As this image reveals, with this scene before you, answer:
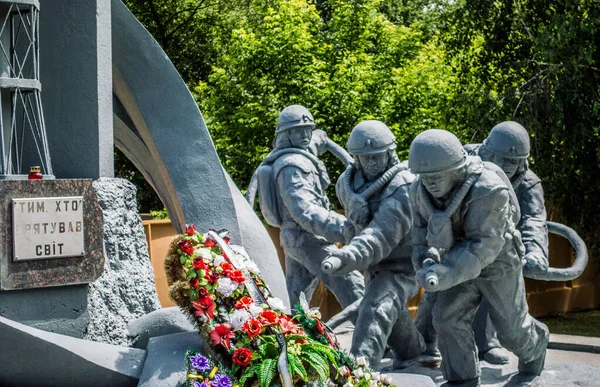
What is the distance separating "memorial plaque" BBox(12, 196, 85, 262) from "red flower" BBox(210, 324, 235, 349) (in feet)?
3.51

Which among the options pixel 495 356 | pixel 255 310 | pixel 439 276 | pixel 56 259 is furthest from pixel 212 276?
pixel 495 356

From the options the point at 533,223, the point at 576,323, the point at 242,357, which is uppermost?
the point at 533,223

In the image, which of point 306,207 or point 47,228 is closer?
point 47,228

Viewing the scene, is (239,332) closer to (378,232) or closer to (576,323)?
(378,232)

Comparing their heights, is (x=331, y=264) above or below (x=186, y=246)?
below

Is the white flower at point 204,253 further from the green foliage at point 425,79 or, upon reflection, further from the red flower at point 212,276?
the green foliage at point 425,79

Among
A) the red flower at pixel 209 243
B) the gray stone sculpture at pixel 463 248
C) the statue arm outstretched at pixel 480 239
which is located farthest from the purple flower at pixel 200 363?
the statue arm outstretched at pixel 480 239

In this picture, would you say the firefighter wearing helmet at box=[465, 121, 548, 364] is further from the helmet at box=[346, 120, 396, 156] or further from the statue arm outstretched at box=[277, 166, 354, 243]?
the statue arm outstretched at box=[277, 166, 354, 243]

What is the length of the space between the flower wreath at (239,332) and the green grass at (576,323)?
9409 millimetres

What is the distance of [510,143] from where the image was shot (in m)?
9.54

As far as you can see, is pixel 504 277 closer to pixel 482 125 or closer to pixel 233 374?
pixel 233 374

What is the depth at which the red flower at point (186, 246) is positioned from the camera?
6.26 m

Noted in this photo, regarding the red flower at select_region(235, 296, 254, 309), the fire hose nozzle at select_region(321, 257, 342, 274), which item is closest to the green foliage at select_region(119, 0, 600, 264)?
the fire hose nozzle at select_region(321, 257, 342, 274)

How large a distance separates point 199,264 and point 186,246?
0.67 feet
